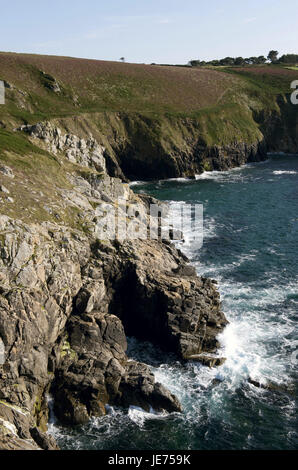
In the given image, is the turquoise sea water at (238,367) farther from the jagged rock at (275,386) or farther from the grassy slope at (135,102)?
the grassy slope at (135,102)

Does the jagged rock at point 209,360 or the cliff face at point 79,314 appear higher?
the cliff face at point 79,314

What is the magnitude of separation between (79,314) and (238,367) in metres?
17.7

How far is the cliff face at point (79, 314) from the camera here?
37281 millimetres

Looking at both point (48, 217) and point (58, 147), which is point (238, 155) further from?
point (48, 217)

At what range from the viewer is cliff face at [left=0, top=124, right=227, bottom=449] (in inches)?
1468

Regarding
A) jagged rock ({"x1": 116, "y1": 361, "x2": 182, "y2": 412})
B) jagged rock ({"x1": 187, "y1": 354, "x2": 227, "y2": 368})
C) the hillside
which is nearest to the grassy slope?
the hillside

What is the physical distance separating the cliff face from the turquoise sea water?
5.87ft

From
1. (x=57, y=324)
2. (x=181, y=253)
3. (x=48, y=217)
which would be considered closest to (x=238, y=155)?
(x=181, y=253)

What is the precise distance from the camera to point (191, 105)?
14062cm

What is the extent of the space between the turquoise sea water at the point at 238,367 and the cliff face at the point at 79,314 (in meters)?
1.79

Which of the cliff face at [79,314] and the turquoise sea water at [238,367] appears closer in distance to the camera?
the turquoise sea water at [238,367]

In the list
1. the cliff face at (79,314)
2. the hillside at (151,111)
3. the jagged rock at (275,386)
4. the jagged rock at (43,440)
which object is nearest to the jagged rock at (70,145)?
the hillside at (151,111)
